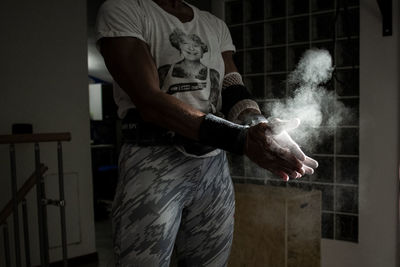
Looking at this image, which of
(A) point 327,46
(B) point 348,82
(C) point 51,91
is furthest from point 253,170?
(C) point 51,91

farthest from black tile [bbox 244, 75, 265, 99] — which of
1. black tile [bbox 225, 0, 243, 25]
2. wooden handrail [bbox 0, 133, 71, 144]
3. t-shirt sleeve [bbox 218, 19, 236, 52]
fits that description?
t-shirt sleeve [bbox 218, 19, 236, 52]

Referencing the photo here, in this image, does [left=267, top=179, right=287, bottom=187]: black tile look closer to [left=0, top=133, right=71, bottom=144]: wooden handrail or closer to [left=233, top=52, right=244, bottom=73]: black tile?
[left=233, top=52, right=244, bottom=73]: black tile

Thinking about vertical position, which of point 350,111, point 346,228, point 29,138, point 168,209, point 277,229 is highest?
point 350,111

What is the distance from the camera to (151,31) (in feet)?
3.40

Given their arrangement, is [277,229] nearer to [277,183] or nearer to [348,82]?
[277,183]

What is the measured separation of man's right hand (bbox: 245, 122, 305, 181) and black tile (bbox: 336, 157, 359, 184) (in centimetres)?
177

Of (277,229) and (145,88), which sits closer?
(145,88)

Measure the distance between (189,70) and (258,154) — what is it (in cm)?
31

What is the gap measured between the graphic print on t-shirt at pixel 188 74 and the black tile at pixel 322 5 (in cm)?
174

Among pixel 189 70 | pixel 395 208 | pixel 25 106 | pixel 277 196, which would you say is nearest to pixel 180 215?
pixel 189 70

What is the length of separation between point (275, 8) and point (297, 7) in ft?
0.54

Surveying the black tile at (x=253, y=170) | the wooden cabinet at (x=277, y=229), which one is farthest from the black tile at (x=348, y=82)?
the black tile at (x=253, y=170)

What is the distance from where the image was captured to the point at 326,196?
265 centimetres

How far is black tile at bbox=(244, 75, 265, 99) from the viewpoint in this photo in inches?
111
